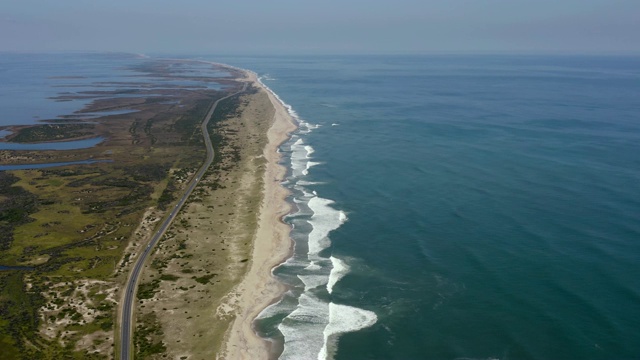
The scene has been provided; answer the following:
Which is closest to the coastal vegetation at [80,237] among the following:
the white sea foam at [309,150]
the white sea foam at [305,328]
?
the white sea foam at [305,328]

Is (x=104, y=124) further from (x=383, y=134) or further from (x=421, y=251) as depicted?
(x=421, y=251)

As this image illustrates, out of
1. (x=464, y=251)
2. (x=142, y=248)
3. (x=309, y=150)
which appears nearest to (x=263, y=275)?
(x=142, y=248)

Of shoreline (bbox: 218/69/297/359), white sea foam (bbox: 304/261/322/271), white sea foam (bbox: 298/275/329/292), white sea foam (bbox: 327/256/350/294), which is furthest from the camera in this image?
white sea foam (bbox: 304/261/322/271)

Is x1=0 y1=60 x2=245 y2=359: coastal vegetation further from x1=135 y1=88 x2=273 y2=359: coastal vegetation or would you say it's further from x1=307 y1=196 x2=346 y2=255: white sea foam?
x1=307 y1=196 x2=346 y2=255: white sea foam

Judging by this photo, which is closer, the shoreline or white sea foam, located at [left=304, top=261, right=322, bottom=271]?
the shoreline

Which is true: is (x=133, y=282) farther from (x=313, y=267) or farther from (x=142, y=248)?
(x=313, y=267)

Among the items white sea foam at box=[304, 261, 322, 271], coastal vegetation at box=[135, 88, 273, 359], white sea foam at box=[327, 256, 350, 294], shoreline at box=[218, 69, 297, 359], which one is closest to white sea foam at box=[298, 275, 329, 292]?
white sea foam at box=[327, 256, 350, 294]

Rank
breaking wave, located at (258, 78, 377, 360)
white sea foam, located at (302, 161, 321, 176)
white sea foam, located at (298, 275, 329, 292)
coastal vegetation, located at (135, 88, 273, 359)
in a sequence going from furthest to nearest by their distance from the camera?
white sea foam, located at (302, 161, 321, 176) < white sea foam, located at (298, 275, 329, 292) < coastal vegetation, located at (135, 88, 273, 359) < breaking wave, located at (258, 78, 377, 360)

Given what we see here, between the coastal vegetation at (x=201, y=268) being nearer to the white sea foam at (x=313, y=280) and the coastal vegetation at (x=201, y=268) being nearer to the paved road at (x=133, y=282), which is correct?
the paved road at (x=133, y=282)
